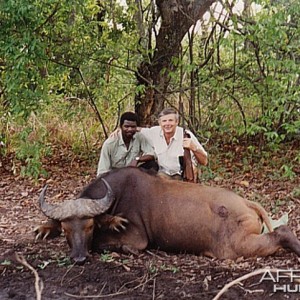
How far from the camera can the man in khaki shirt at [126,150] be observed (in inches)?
283

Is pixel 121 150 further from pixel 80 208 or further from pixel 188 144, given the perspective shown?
pixel 80 208

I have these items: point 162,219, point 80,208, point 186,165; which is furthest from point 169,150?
point 80,208

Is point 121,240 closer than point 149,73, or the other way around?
point 121,240

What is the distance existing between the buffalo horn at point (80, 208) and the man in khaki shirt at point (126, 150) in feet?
3.66

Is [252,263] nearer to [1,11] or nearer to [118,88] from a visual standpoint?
[1,11]

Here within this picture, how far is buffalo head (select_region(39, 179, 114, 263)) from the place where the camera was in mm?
5801

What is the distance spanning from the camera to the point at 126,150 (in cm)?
733

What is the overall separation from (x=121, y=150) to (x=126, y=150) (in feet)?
0.19

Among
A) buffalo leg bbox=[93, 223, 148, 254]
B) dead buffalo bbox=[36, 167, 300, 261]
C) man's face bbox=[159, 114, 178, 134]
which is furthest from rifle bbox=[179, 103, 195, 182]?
buffalo leg bbox=[93, 223, 148, 254]

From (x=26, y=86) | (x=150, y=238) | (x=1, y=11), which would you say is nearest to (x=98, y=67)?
(x=26, y=86)

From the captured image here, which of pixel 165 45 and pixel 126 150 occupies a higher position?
pixel 165 45

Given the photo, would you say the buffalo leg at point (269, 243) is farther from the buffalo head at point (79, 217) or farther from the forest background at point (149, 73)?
the forest background at point (149, 73)

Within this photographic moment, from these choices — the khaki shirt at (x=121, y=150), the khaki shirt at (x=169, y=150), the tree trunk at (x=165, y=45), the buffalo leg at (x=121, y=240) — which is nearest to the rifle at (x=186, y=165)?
the khaki shirt at (x=169, y=150)

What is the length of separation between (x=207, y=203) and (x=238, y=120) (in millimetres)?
5412
